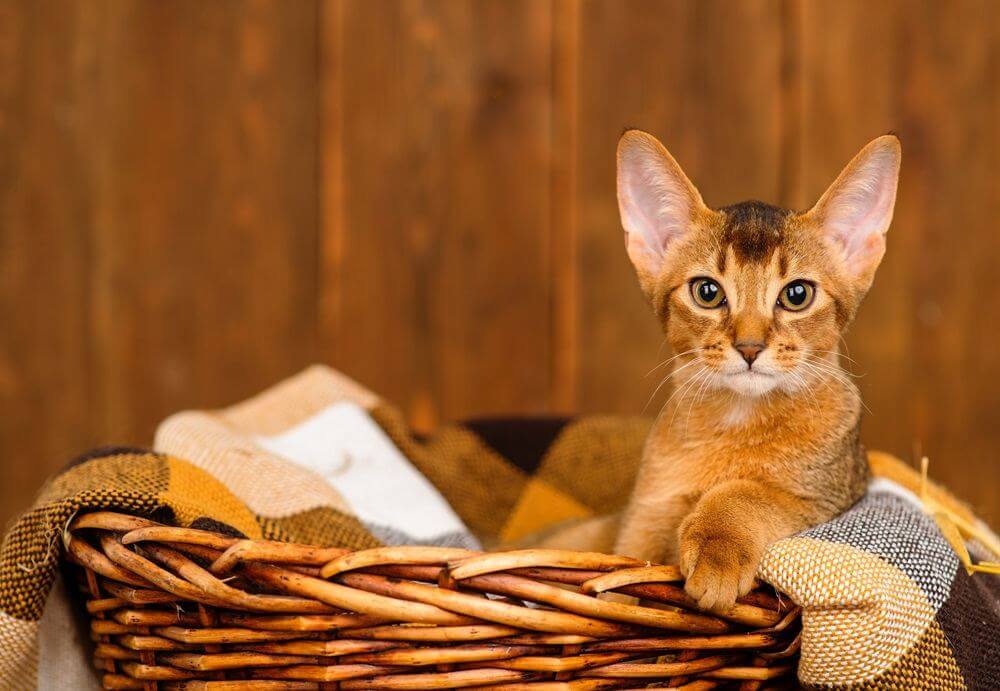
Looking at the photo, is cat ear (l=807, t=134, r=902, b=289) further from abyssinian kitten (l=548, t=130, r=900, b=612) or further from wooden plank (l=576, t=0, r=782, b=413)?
wooden plank (l=576, t=0, r=782, b=413)

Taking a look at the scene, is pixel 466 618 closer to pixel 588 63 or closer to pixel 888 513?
pixel 888 513

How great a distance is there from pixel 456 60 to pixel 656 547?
1.26 metres

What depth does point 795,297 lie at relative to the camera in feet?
3.89

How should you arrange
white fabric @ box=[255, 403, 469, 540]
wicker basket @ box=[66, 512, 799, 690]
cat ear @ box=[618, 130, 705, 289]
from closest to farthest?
1. wicker basket @ box=[66, 512, 799, 690]
2. cat ear @ box=[618, 130, 705, 289]
3. white fabric @ box=[255, 403, 469, 540]

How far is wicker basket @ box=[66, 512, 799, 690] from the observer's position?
88cm

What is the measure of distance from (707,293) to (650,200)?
161 millimetres

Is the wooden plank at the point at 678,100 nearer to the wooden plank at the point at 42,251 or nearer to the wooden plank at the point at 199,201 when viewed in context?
the wooden plank at the point at 199,201

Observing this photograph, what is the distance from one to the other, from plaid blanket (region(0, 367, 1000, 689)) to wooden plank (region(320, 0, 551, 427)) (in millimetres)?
435

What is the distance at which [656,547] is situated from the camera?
1.27 metres

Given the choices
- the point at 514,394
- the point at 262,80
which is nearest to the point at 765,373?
the point at 514,394

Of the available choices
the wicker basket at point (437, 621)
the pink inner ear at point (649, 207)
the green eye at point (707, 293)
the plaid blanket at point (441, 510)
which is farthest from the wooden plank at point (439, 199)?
the wicker basket at point (437, 621)

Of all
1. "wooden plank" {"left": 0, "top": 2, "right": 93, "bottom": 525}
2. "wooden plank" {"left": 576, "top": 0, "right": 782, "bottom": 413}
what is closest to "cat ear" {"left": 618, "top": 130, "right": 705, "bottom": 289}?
"wooden plank" {"left": 576, "top": 0, "right": 782, "bottom": 413}

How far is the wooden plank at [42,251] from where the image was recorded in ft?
6.83

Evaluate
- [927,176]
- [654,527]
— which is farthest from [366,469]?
[927,176]
